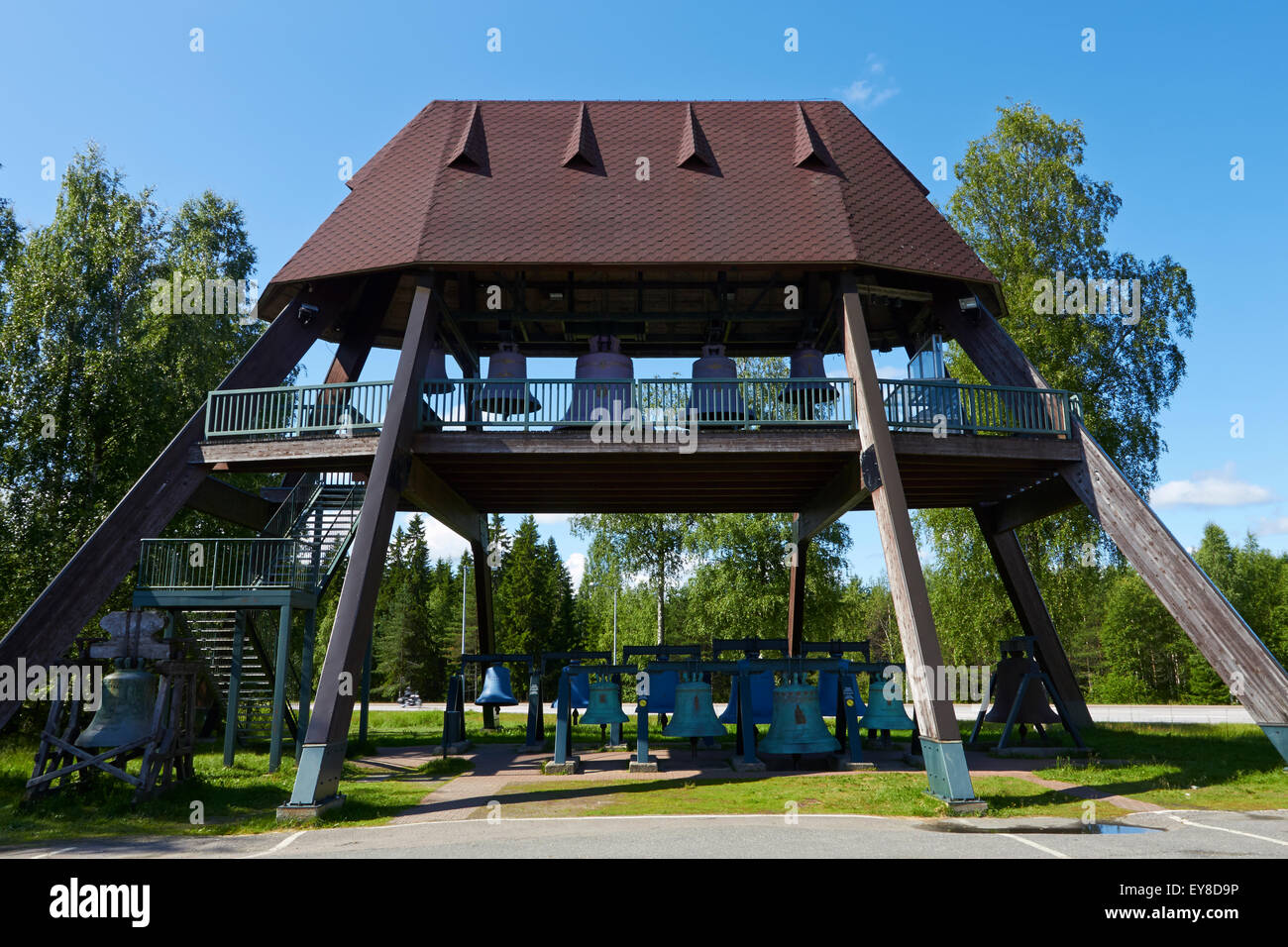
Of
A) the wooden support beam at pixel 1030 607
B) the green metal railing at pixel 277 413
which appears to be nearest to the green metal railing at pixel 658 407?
the green metal railing at pixel 277 413

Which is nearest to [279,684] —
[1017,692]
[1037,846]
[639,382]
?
[639,382]

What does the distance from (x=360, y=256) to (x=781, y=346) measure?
9884 mm

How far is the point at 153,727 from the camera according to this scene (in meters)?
12.7

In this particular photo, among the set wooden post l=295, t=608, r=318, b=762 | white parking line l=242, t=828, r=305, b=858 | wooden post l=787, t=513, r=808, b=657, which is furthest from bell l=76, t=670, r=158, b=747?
wooden post l=787, t=513, r=808, b=657

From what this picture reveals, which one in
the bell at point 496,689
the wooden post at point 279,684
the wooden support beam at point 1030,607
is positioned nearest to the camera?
the wooden post at point 279,684

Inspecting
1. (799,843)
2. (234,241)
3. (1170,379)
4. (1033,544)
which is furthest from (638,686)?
(234,241)

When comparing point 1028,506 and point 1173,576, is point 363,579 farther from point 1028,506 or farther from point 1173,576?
point 1028,506

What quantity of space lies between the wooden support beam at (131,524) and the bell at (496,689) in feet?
24.6

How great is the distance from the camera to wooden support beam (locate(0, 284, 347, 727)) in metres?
12.9

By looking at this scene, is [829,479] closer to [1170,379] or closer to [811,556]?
[1170,379]

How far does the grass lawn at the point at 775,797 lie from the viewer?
11305 mm

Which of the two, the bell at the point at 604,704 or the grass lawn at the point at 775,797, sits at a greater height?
the bell at the point at 604,704

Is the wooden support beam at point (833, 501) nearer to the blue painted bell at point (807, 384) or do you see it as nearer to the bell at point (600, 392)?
the blue painted bell at point (807, 384)

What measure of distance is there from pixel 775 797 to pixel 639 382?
730 cm
